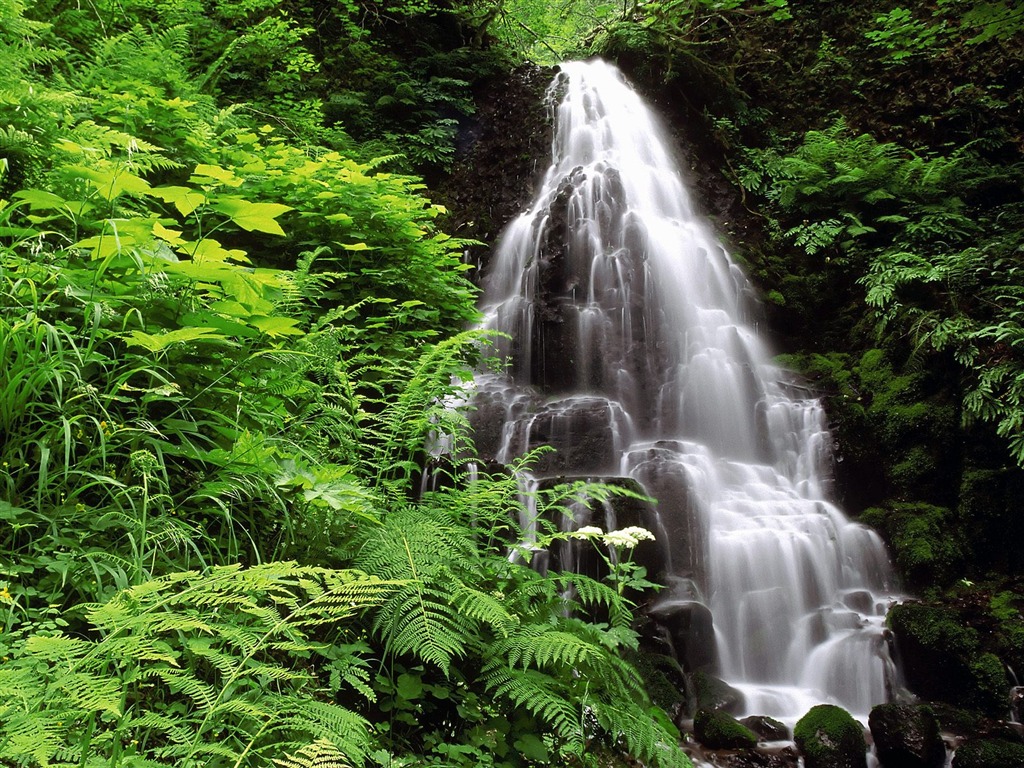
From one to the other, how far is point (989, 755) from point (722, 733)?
1.72 meters

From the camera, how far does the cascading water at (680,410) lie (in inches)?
218

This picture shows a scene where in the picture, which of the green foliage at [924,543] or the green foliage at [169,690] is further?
the green foliage at [924,543]

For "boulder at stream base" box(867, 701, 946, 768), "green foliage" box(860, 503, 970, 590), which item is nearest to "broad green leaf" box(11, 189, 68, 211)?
"boulder at stream base" box(867, 701, 946, 768)

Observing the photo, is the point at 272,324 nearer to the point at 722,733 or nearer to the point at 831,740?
the point at 722,733

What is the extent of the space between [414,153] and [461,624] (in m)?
10.4

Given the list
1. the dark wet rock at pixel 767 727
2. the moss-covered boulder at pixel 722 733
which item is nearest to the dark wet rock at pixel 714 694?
the dark wet rock at pixel 767 727

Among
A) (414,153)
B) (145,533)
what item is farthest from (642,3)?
(145,533)

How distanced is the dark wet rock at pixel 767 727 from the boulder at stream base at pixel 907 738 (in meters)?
0.61

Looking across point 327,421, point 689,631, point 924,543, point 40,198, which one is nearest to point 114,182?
point 40,198

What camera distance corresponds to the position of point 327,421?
8.48 ft

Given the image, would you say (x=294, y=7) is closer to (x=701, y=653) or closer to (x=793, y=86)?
(x=793, y=86)

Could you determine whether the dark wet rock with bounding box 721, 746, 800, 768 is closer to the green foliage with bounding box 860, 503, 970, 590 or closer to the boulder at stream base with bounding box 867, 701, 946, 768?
the boulder at stream base with bounding box 867, 701, 946, 768

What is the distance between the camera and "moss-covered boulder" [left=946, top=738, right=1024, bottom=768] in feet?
12.8

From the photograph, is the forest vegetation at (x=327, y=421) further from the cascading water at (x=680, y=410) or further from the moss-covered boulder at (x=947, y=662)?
the cascading water at (x=680, y=410)
